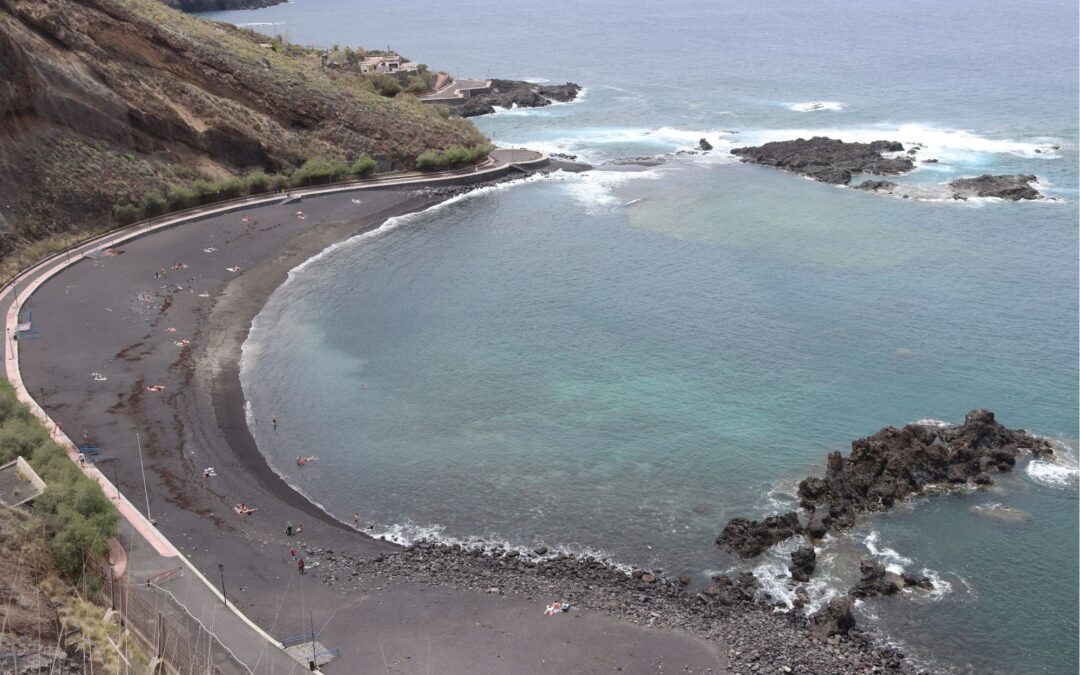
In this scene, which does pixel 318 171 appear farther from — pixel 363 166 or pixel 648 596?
pixel 648 596


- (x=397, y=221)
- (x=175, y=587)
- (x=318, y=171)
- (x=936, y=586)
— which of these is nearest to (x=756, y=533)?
(x=936, y=586)

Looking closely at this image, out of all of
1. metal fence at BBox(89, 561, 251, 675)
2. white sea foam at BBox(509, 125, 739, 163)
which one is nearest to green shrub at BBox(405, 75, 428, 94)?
white sea foam at BBox(509, 125, 739, 163)

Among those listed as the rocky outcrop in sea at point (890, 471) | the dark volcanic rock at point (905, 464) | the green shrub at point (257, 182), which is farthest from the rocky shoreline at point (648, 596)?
the green shrub at point (257, 182)

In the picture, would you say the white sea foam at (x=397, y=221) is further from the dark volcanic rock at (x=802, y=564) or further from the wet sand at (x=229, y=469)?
the dark volcanic rock at (x=802, y=564)

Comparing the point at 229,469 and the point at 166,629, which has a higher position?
the point at 229,469

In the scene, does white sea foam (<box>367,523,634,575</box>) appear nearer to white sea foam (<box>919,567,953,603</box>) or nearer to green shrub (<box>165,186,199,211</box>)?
white sea foam (<box>919,567,953,603</box>)

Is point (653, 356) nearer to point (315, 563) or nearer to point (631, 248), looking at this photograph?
point (631, 248)
